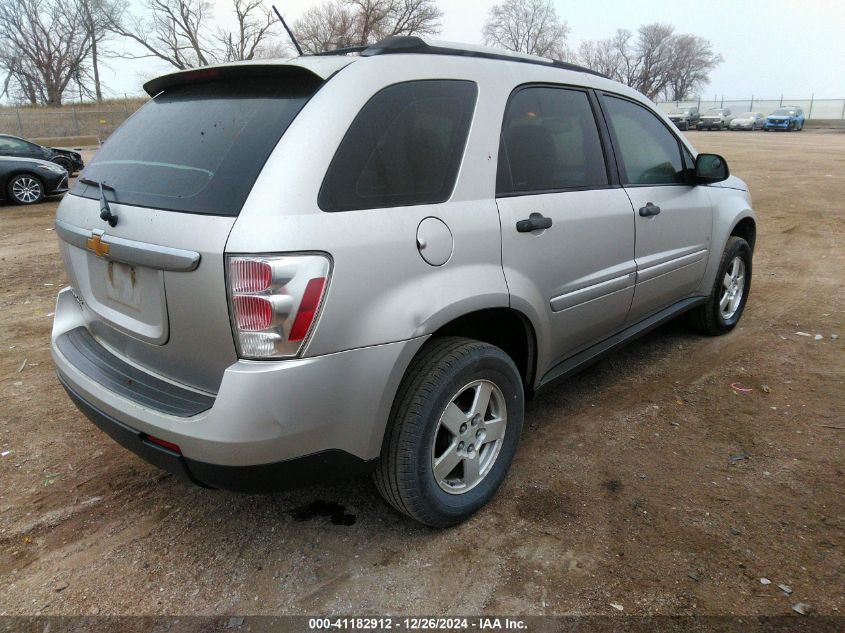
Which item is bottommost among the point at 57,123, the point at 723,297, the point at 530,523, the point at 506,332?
the point at 530,523

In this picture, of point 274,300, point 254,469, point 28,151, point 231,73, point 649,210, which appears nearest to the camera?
point 274,300

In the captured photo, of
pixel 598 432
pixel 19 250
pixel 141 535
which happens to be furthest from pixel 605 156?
pixel 19 250

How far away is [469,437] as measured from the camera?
8.25 feet

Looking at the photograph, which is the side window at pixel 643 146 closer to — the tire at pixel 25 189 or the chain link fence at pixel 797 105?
the tire at pixel 25 189

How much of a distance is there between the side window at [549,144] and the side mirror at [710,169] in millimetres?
1019

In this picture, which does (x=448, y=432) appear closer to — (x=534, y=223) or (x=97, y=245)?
(x=534, y=223)

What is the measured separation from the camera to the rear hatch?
194 cm

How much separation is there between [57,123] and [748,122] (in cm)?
4342

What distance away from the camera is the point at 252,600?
2184 mm

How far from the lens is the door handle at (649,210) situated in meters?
3.36

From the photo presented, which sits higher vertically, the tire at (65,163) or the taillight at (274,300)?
the taillight at (274,300)

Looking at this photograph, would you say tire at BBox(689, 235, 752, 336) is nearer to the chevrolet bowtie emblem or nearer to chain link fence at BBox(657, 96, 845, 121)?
the chevrolet bowtie emblem

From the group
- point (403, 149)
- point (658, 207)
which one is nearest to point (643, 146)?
point (658, 207)

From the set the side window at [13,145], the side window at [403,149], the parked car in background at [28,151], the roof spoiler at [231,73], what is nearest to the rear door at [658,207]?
the side window at [403,149]
